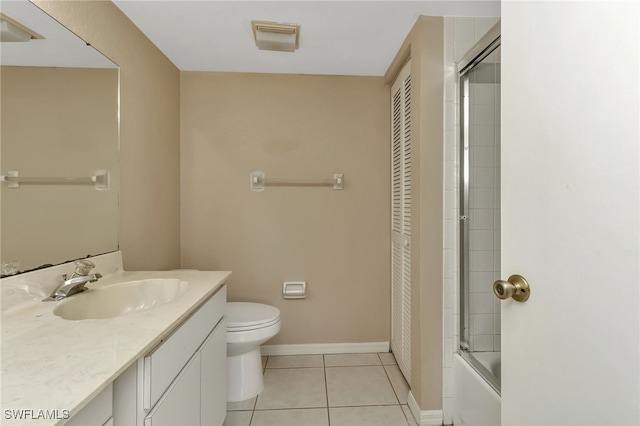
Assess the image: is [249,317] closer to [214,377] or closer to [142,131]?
[214,377]

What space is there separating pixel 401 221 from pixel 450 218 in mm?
489

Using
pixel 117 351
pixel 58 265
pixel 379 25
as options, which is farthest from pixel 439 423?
pixel 379 25

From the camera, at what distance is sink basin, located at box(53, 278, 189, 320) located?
1107 mm

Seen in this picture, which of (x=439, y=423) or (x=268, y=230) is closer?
(x=439, y=423)

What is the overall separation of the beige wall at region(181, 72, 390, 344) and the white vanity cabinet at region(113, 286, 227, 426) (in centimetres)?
93

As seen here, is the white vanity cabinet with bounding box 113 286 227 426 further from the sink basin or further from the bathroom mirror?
the bathroom mirror

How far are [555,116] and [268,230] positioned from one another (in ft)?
6.60

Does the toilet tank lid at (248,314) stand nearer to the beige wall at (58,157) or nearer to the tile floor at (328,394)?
the tile floor at (328,394)

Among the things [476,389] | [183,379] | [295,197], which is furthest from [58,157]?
[476,389]

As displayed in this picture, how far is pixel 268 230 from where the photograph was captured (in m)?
2.38

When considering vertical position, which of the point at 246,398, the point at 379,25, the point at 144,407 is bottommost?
the point at 246,398

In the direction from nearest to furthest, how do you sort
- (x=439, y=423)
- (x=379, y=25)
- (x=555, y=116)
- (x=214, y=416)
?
(x=555, y=116), (x=214, y=416), (x=439, y=423), (x=379, y=25)

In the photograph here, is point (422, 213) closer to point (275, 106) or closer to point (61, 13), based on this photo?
point (275, 106)

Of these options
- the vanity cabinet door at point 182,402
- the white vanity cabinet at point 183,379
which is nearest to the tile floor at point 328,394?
the white vanity cabinet at point 183,379
